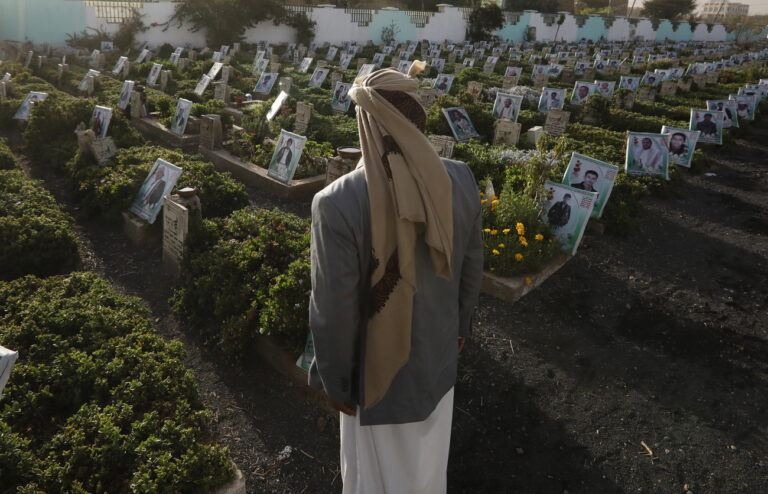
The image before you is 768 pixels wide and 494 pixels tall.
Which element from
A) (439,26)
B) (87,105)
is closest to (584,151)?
(87,105)

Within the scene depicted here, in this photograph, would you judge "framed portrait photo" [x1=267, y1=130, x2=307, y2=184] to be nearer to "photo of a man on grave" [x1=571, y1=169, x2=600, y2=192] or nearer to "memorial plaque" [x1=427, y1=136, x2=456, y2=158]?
"memorial plaque" [x1=427, y1=136, x2=456, y2=158]

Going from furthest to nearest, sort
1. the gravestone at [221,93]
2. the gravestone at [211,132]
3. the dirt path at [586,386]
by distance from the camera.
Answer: the gravestone at [221,93] → the gravestone at [211,132] → the dirt path at [586,386]

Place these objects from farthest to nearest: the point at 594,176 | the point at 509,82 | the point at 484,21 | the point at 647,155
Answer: the point at 484,21 < the point at 509,82 < the point at 647,155 < the point at 594,176

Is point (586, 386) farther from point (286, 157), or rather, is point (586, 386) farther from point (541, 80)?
point (541, 80)

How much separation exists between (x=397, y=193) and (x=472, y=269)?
794 millimetres

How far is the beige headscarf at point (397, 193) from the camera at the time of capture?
1.98 meters

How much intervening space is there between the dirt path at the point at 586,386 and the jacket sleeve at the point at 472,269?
1.49m

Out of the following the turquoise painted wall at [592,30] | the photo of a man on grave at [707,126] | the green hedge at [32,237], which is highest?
the turquoise painted wall at [592,30]

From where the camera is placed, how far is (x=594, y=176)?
7.23 metres

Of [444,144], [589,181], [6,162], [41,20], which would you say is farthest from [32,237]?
[41,20]

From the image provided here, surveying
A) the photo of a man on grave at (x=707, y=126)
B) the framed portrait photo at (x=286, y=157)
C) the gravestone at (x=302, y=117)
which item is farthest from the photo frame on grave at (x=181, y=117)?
A: the photo of a man on grave at (x=707, y=126)

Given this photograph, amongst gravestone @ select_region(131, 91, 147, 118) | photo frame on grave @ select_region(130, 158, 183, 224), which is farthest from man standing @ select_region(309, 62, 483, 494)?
gravestone @ select_region(131, 91, 147, 118)

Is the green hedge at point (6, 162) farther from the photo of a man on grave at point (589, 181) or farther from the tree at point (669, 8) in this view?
the tree at point (669, 8)

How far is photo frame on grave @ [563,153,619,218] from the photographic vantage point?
7.13 m
